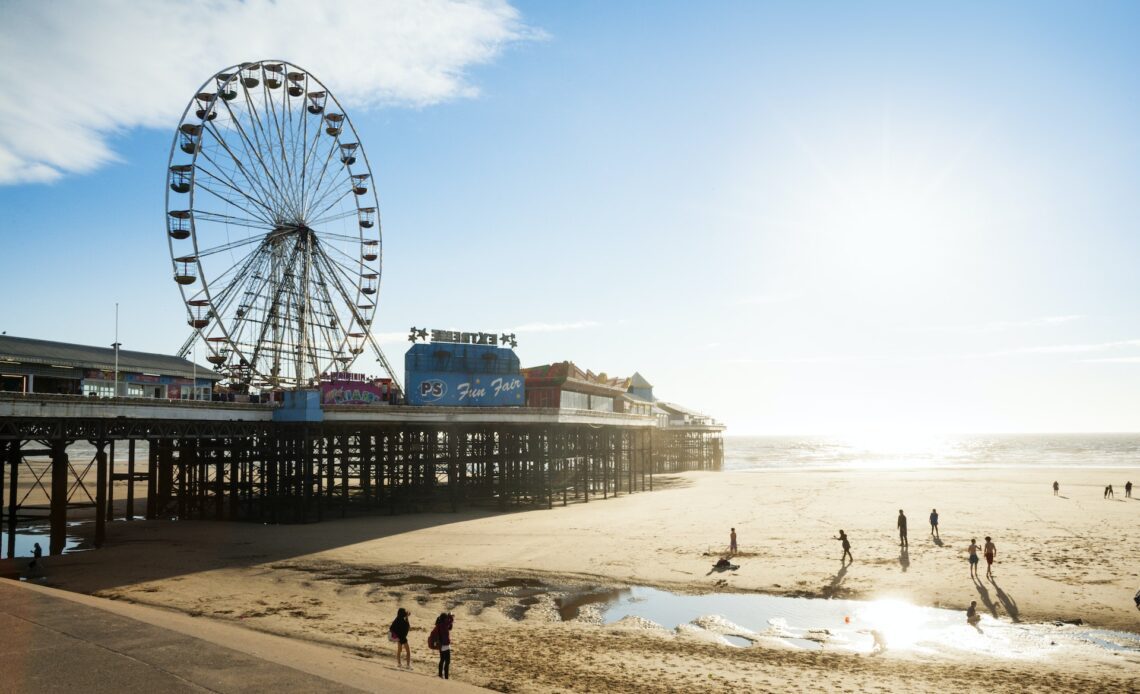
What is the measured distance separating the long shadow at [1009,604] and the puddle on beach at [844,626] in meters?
0.72

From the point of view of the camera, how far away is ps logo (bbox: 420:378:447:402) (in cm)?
4909

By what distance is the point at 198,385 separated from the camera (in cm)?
4603

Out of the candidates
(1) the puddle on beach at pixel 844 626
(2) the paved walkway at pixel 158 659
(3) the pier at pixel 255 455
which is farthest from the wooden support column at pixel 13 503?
(1) the puddle on beach at pixel 844 626

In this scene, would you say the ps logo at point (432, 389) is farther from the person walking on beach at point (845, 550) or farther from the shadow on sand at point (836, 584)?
the shadow on sand at point (836, 584)

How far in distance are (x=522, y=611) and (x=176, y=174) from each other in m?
35.2

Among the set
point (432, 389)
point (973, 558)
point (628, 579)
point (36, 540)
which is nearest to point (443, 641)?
point (628, 579)

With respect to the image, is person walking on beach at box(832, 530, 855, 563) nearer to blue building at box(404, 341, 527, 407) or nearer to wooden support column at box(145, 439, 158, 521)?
blue building at box(404, 341, 527, 407)

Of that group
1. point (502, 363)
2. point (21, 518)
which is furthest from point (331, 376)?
point (21, 518)

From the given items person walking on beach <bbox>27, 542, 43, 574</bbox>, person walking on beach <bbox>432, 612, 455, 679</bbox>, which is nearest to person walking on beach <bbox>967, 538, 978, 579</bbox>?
person walking on beach <bbox>432, 612, 455, 679</bbox>

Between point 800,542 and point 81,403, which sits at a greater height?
point 81,403

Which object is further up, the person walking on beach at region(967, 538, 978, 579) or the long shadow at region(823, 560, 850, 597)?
the person walking on beach at region(967, 538, 978, 579)

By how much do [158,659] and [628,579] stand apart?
54.0 feet

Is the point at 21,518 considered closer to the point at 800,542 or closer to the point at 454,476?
the point at 454,476

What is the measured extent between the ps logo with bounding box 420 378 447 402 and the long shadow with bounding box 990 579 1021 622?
34.1 m
